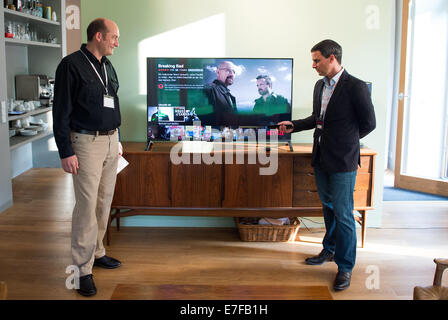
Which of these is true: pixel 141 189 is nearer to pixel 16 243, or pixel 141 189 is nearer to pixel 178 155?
pixel 178 155

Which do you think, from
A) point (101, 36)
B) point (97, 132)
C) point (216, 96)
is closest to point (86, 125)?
point (97, 132)

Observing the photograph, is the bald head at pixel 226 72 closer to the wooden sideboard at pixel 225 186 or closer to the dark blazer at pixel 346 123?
the wooden sideboard at pixel 225 186

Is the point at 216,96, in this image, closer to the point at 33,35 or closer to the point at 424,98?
the point at 424,98

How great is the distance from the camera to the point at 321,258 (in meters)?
3.43

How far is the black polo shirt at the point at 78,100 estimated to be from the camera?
2715 millimetres

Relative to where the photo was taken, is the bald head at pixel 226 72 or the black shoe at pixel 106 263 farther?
the bald head at pixel 226 72

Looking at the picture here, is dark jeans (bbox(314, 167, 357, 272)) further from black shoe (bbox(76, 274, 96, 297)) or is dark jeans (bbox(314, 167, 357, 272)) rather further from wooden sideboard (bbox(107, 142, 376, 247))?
black shoe (bbox(76, 274, 96, 297))

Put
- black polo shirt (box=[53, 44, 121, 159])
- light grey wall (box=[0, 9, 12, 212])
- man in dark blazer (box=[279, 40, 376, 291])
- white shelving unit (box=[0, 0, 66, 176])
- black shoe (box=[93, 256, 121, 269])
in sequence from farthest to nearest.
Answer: white shelving unit (box=[0, 0, 66, 176]) < light grey wall (box=[0, 9, 12, 212]) < black shoe (box=[93, 256, 121, 269]) < man in dark blazer (box=[279, 40, 376, 291]) < black polo shirt (box=[53, 44, 121, 159])

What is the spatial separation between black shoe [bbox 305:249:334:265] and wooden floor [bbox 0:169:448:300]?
0.05m

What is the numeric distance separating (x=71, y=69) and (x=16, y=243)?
1.64 meters

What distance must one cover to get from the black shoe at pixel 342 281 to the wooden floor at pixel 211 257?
3cm

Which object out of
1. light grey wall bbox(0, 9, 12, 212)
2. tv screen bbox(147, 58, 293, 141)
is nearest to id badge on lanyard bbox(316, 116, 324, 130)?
tv screen bbox(147, 58, 293, 141)

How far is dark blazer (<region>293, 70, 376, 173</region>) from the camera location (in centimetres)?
291

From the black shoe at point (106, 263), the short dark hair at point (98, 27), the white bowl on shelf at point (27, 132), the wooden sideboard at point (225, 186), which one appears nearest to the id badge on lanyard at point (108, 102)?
the short dark hair at point (98, 27)
